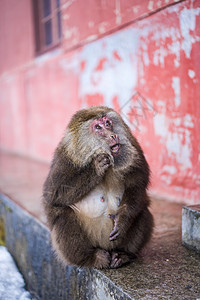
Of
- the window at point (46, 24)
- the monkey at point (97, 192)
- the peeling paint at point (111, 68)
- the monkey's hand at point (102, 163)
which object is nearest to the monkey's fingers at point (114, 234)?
the monkey at point (97, 192)

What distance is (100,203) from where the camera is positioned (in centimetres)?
209

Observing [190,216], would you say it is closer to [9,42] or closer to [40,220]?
[40,220]

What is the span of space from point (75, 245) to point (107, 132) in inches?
27.2

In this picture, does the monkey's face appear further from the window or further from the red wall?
the window

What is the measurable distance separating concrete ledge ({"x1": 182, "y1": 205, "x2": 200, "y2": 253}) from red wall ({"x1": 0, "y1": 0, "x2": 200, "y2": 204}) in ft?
2.76

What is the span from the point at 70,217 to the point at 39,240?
3.86 feet

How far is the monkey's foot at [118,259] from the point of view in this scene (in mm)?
2107

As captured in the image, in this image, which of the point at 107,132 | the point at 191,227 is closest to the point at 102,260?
the point at 191,227

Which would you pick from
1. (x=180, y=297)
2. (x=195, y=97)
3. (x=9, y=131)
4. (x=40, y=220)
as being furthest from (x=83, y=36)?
(x=9, y=131)

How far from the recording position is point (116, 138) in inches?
77.2

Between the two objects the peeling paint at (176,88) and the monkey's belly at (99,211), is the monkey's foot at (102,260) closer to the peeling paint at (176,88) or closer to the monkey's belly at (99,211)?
the monkey's belly at (99,211)

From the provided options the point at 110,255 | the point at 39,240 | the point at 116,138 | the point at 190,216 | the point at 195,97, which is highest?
the point at 195,97

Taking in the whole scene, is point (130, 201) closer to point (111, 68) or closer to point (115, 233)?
point (115, 233)

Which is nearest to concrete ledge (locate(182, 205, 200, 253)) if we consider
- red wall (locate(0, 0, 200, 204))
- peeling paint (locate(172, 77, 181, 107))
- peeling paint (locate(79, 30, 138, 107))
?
red wall (locate(0, 0, 200, 204))
